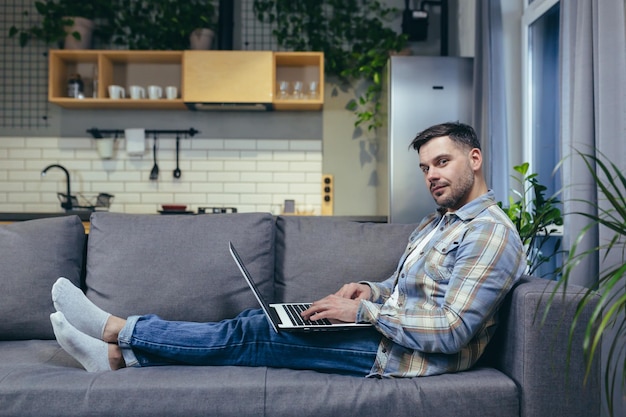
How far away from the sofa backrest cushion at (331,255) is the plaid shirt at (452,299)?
0.35 metres

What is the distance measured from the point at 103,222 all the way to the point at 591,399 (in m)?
1.70

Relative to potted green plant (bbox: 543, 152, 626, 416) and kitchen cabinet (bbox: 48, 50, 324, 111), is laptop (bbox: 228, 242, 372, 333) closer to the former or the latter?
potted green plant (bbox: 543, 152, 626, 416)

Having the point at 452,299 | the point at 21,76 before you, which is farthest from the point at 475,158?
the point at 21,76

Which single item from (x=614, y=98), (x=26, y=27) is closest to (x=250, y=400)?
(x=614, y=98)

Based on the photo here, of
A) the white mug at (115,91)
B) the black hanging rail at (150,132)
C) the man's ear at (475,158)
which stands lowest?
the man's ear at (475,158)

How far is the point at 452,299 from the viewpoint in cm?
166

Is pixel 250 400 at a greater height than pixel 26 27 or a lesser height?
lesser

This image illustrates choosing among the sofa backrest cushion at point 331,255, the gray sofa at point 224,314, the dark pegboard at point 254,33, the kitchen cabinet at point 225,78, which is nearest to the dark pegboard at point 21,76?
the kitchen cabinet at point 225,78

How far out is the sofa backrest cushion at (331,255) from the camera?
223cm

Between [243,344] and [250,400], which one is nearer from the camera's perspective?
[250,400]

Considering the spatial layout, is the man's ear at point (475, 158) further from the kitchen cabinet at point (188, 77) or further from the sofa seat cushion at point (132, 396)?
the kitchen cabinet at point (188, 77)

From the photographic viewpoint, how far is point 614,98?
2.29 meters

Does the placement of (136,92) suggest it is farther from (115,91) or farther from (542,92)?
(542,92)

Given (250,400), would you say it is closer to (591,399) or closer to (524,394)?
(524,394)
